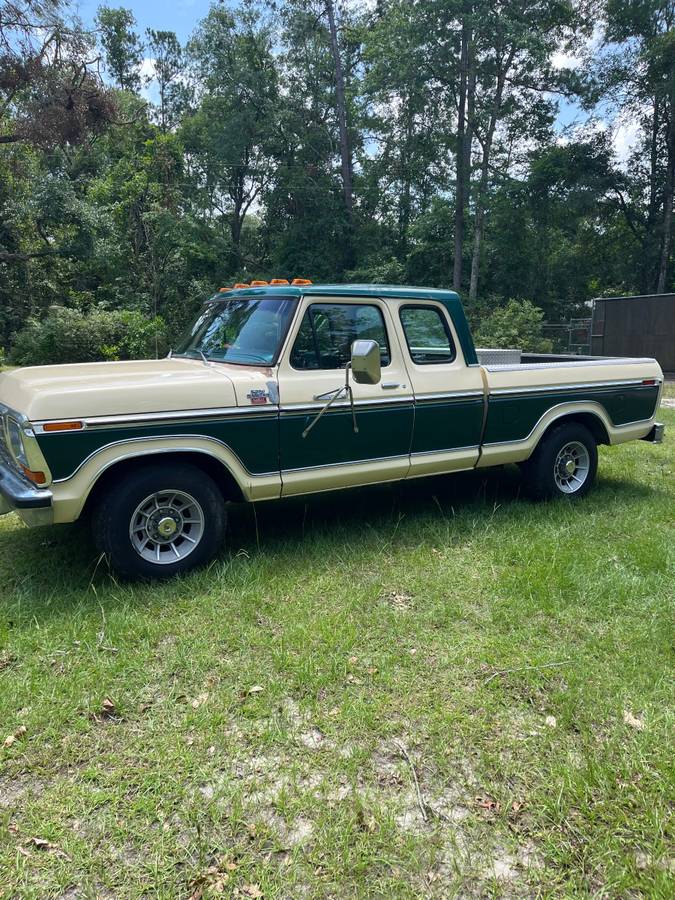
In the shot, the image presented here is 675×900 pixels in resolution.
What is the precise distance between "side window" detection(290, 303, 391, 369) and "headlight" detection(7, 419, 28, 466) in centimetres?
185

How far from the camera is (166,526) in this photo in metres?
3.99

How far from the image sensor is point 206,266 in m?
28.3

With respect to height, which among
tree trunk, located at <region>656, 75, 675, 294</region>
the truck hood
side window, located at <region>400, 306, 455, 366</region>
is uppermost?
tree trunk, located at <region>656, 75, 675, 294</region>

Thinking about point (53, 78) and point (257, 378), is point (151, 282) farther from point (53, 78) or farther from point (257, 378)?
point (257, 378)

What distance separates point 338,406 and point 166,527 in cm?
151

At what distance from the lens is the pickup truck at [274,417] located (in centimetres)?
367

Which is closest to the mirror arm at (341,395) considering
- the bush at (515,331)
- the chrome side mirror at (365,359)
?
the chrome side mirror at (365,359)

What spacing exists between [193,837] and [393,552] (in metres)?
2.71

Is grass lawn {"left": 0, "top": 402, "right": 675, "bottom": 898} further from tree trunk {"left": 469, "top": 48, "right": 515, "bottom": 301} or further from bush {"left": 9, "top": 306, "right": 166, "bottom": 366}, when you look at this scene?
tree trunk {"left": 469, "top": 48, "right": 515, "bottom": 301}

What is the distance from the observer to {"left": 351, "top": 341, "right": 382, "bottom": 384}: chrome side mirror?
404 centimetres

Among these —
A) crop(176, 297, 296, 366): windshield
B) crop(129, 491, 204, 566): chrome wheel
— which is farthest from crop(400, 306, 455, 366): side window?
crop(129, 491, 204, 566): chrome wheel

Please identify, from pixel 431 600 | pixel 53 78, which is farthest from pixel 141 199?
pixel 431 600

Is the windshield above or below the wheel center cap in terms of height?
above

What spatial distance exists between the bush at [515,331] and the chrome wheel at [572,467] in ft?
49.8
